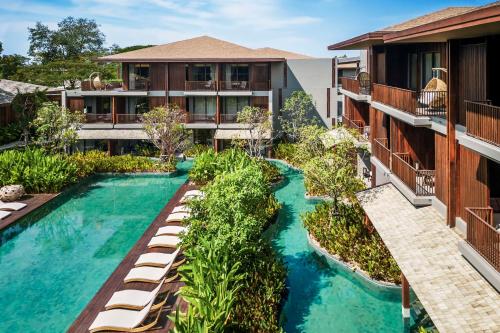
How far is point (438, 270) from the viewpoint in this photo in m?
13.6

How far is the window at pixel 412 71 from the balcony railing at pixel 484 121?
35.1ft

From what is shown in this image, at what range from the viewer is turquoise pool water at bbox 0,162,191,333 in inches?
680

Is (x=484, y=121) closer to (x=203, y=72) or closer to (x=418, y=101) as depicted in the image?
(x=418, y=101)

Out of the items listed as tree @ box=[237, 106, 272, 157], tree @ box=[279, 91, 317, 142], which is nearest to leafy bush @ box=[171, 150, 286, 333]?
tree @ box=[237, 106, 272, 157]

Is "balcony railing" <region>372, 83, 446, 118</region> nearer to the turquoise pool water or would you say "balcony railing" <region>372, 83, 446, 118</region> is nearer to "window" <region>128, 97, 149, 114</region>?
the turquoise pool water

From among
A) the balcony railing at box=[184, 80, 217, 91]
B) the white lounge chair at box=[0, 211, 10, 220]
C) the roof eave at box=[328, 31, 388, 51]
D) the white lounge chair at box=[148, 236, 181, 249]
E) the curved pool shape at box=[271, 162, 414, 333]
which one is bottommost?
the curved pool shape at box=[271, 162, 414, 333]

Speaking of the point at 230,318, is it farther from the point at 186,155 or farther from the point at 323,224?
the point at 186,155

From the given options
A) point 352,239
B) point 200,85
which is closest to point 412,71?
point 352,239

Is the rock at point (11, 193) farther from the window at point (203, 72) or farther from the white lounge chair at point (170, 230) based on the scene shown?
the window at point (203, 72)

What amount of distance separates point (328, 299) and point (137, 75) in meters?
36.2

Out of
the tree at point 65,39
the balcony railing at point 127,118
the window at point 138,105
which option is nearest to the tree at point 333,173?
the balcony railing at point 127,118

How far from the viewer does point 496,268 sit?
460 inches

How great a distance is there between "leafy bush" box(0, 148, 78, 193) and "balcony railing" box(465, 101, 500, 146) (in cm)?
2719

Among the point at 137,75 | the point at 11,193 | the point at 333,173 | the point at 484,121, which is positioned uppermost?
the point at 137,75
